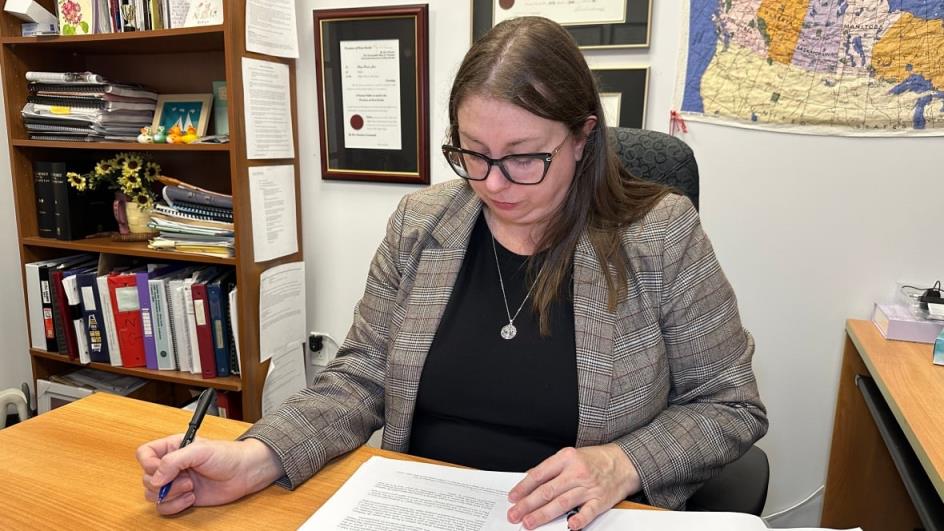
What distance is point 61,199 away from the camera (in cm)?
209

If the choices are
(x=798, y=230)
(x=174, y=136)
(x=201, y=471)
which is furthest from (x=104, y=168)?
(x=798, y=230)

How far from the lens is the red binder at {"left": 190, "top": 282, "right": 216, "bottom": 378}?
1956mm

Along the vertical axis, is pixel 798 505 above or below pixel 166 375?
below

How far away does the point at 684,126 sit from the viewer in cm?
170

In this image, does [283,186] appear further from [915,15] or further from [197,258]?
[915,15]

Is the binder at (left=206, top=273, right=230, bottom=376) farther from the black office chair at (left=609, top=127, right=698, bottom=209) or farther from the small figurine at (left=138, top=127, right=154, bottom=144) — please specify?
the black office chair at (left=609, top=127, right=698, bottom=209)

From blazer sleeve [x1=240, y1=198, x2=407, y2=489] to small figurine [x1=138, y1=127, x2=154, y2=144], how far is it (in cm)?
126

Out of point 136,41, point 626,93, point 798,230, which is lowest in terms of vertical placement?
point 798,230

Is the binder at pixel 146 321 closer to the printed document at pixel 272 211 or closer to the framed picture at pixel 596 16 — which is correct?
the printed document at pixel 272 211

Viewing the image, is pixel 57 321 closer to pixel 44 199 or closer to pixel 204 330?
pixel 44 199

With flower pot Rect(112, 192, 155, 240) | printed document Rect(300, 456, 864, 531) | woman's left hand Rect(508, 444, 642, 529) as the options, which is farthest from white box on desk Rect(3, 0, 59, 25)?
woman's left hand Rect(508, 444, 642, 529)

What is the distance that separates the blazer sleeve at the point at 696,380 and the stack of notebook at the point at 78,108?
180 centimetres

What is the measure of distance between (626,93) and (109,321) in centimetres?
179

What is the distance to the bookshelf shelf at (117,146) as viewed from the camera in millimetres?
1834
